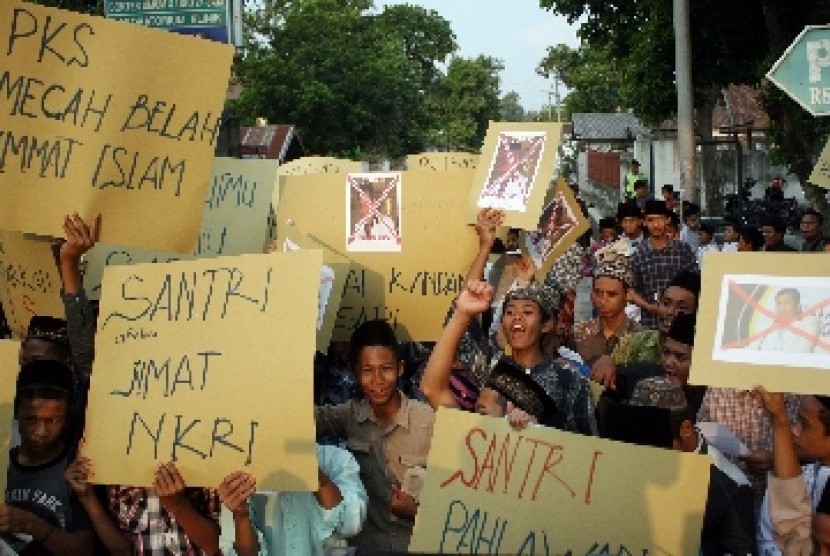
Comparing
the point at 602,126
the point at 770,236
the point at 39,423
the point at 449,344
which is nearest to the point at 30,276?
the point at 39,423

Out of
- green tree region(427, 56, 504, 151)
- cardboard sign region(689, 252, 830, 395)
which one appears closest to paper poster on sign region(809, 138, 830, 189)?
cardboard sign region(689, 252, 830, 395)

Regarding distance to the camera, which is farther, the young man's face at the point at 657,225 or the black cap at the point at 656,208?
the black cap at the point at 656,208

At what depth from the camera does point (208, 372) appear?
11.5 ft

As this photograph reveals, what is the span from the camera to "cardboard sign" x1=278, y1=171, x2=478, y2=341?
17.8ft

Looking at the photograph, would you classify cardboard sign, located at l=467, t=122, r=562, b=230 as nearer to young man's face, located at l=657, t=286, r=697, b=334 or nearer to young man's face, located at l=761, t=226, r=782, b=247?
young man's face, located at l=657, t=286, r=697, b=334

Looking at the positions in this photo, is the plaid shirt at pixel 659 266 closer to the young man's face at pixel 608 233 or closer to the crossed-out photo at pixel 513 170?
the crossed-out photo at pixel 513 170

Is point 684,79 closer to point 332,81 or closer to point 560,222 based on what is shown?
point 560,222

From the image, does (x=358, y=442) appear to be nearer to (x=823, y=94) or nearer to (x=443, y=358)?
(x=443, y=358)

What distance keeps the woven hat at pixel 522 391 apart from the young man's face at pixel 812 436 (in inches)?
31.2

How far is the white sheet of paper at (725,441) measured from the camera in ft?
12.3

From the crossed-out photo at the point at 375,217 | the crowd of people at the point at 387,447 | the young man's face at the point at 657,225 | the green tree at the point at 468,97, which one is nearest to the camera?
the crowd of people at the point at 387,447

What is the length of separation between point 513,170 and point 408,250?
2.49 ft

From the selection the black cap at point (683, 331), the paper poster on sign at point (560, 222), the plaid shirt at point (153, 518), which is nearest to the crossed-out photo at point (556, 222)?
the paper poster on sign at point (560, 222)

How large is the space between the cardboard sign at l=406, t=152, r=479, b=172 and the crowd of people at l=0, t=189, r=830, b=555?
2.93 m
